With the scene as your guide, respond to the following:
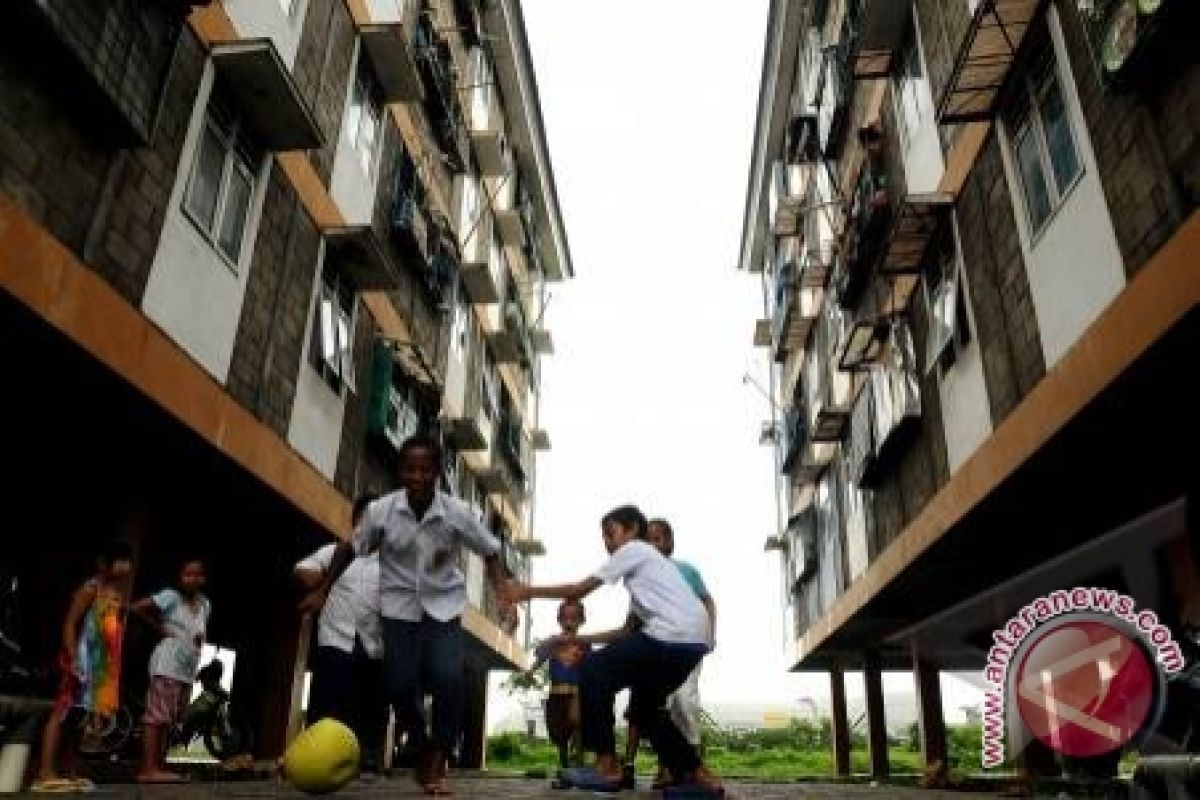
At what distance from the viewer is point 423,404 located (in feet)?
53.1

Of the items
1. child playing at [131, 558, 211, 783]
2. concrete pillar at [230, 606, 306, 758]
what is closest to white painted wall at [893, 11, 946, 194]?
child playing at [131, 558, 211, 783]

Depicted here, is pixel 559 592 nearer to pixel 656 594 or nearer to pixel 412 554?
pixel 656 594

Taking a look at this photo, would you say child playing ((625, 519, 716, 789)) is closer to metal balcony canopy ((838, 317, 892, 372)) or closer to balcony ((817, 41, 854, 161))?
metal balcony canopy ((838, 317, 892, 372))

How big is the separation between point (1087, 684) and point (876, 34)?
11.2 metres

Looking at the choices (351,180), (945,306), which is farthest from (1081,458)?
(351,180)

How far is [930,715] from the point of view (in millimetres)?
14758

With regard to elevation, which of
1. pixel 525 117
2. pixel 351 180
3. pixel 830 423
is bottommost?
pixel 830 423

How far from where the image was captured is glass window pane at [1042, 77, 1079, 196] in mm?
8336

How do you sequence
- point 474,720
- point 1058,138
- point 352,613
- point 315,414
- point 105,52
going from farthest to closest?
point 474,720, point 315,414, point 1058,138, point 105,52, point 352,613

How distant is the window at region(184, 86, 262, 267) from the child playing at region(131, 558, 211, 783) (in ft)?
11.4

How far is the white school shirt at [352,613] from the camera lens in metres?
6.50

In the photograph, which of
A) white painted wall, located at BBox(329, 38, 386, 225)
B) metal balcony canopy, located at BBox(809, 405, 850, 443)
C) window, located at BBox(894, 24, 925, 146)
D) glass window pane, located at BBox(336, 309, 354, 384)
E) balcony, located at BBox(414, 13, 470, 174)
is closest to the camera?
white painted wall, located at BBox(329, 38, 386, 225)

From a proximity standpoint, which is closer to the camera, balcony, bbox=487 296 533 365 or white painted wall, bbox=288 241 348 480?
white painted wall, bbox=288 241 348 480

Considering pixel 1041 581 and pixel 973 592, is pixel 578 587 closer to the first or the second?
pixel 1041 581
